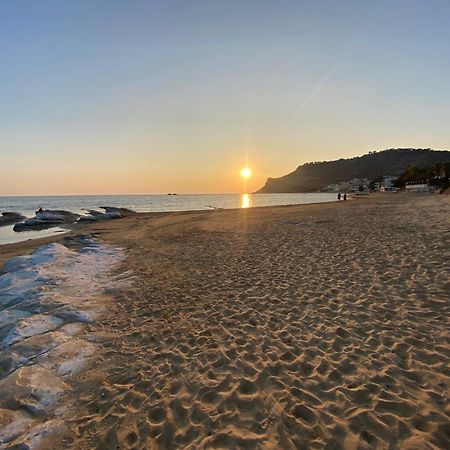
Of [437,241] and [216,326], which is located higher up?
[437,241]

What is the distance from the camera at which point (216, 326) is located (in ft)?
22.8

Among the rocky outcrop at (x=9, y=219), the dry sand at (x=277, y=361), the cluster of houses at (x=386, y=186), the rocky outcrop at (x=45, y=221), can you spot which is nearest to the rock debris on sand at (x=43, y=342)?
the dry sand at (x=277, y=361)

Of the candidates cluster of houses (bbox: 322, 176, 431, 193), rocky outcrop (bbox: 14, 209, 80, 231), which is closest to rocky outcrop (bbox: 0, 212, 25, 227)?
rocky outcrop (bbox: 14, 209, 80, 231)

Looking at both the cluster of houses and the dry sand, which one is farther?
the cluster of houses

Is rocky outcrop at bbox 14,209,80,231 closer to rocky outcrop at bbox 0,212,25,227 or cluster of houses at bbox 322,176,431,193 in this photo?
rocky outcrop at bbox 0,212,25,227

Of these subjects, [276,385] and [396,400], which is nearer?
[396,400]

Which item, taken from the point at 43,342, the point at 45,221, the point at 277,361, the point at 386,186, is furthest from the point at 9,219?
the point at 386,186

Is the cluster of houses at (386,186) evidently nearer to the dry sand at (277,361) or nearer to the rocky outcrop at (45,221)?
the rocky outcrop at (45,221)

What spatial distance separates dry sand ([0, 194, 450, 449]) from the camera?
12.9ft

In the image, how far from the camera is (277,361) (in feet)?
17.6

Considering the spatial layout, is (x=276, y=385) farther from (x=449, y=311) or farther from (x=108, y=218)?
(x=108, y=218)

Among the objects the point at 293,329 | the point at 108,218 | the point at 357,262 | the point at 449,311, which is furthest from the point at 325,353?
the point at 108,218

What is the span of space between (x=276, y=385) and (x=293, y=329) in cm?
187

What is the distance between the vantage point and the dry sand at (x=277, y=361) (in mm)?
3934
